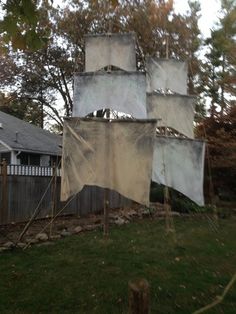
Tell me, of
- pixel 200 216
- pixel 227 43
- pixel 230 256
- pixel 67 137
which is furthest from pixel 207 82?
pixel 230 256

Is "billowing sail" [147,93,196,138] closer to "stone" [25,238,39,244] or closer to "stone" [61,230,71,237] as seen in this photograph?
"stone" [61,230,71,237]

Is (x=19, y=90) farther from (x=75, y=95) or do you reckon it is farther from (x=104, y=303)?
(x=104, y=303)

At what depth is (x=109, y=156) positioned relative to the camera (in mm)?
13438

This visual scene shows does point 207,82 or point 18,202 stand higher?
point 207,82

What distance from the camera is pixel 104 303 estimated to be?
23.8 ft

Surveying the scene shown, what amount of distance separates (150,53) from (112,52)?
10381mm

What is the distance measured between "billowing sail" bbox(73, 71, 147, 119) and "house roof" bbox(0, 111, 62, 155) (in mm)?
8710

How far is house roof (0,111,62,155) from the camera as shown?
2459 cm

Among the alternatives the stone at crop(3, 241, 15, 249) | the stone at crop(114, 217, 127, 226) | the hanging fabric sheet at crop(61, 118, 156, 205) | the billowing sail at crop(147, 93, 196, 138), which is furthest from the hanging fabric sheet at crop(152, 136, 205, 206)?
the stone at crop(3, 241, 15, 249)

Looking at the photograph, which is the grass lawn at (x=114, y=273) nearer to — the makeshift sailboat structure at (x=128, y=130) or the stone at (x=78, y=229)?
the stone at (x=78, y=229)

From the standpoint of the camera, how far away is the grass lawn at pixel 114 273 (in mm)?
7238

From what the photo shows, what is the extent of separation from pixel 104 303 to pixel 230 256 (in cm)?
494

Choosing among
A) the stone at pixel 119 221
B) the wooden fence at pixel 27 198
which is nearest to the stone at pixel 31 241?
the wooden fence at pixel 27 198

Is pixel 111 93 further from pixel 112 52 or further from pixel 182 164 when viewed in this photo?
pixel 182 164
